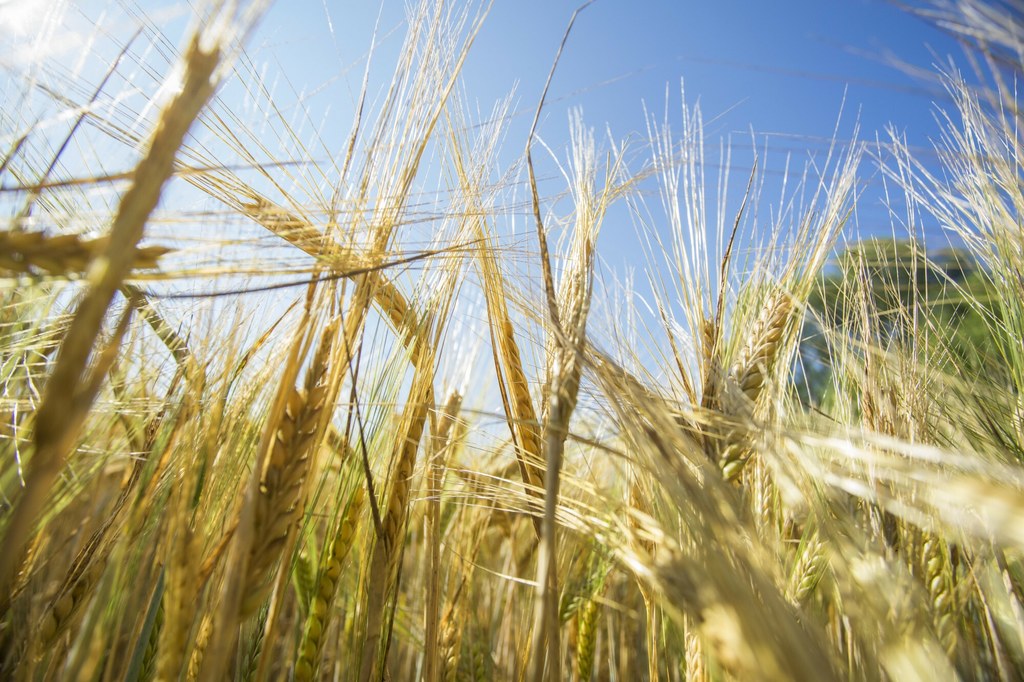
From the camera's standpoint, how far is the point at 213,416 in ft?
2.37

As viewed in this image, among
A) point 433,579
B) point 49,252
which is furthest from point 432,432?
point 49,252

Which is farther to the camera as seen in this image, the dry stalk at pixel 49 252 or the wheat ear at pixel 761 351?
the wheat ear at pixel 761 351

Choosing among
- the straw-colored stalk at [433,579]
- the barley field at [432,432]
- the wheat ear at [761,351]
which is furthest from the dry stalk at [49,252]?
the wheat ear at [761,351]

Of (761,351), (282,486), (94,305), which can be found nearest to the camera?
(94,305)

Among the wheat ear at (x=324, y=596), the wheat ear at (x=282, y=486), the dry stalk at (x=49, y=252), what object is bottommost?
the wheat ear at (x=324, y=596)

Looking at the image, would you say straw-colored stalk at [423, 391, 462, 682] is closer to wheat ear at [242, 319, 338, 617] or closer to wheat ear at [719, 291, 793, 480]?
wheat ear at [242, 319, 338, 617]

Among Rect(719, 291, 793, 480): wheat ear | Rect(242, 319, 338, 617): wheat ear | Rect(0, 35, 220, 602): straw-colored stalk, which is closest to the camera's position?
Rect(0, 35, 220, 602): straw-colored stalk

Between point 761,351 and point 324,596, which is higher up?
point 761,351

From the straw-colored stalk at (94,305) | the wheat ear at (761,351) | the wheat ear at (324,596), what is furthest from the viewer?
the wheat ear at (761,351)

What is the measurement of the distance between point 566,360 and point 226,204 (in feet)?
1.78

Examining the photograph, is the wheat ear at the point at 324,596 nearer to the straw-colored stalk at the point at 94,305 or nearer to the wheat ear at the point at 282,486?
the wheat ear at the point at 282,486

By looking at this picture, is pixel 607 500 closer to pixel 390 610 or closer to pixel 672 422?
pixel 672 422

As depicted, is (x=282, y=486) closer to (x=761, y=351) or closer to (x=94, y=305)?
(x=94, y=305)

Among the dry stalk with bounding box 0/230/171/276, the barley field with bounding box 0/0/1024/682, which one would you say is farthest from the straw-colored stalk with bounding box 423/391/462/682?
the dry stalk with bounding box 0/230/171/276
